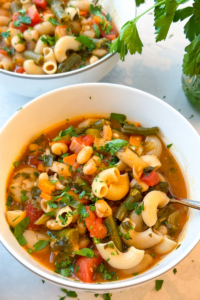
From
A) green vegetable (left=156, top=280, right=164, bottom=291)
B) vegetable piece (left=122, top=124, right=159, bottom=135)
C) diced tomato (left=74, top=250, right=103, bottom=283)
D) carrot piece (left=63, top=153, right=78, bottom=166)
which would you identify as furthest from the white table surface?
carrot piece (left=63, top=153, right=78, bottom=166)

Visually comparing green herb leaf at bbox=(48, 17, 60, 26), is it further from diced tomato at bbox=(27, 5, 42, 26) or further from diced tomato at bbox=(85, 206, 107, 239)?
diced tomato at bbox=(85, 206, 107, 239)

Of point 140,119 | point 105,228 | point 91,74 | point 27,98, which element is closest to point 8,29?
point 27,98

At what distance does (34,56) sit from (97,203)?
132cm

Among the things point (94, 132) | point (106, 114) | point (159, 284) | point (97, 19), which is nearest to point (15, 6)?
point (97, 19)

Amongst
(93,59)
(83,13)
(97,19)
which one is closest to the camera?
(93,59)

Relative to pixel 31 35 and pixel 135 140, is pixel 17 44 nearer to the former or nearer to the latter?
pixel 31 35

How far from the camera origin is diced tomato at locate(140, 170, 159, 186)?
66.3 inches

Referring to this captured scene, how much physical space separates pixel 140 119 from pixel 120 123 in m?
0.14

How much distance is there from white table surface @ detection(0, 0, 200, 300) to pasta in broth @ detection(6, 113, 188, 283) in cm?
29

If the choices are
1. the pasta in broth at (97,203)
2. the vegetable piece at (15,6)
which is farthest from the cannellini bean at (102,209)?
the vegetable piece at (15,6)

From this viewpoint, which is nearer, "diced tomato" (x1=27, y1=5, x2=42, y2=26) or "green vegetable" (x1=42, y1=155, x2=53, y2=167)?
"green vegetable" (x1=42, y1=155, x2=53, y2=167)

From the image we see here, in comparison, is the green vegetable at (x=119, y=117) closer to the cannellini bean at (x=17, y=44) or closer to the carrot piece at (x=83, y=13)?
the cannellini bean at (x=17, y=44)

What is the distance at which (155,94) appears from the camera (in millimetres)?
2420

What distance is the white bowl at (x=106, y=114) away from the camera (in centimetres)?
164
